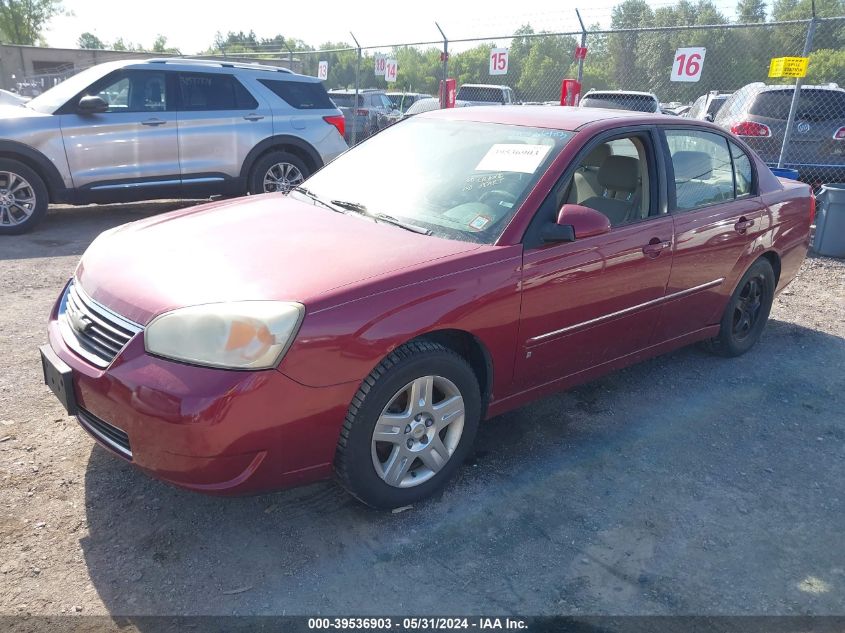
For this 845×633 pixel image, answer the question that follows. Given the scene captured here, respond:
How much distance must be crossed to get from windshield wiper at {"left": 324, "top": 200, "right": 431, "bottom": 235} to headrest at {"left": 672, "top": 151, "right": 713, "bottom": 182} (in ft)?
5.58

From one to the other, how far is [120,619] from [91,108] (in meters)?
6.70

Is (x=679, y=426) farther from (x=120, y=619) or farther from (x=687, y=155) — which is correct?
(x=120, y=619)

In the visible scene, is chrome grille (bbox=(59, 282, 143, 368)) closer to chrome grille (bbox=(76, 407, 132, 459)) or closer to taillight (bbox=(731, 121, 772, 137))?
chrome grille (bbox=(76, 407, 132, 459))

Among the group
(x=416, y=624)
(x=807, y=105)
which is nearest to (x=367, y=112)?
(x=807, y=105)

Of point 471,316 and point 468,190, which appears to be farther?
point 468,190

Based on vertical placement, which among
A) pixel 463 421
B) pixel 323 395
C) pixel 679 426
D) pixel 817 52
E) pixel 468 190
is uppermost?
pixel 817 52

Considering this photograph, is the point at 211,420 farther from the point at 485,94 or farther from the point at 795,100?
the point at 485,94

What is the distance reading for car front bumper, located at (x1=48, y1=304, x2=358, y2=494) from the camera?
2395 millimetres

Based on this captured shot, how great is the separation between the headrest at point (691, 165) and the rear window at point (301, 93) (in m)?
6.02

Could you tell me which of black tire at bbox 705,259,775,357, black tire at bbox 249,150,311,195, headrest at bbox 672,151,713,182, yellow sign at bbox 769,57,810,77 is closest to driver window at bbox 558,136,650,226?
headrest at bbox 672,151,713,182

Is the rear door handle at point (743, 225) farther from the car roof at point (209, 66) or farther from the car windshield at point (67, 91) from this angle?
the car windshield at point (67, 91)

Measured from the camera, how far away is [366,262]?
2.84 m

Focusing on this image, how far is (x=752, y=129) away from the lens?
30.9 ft

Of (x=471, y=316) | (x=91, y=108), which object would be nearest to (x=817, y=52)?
(x=91, y=108)
